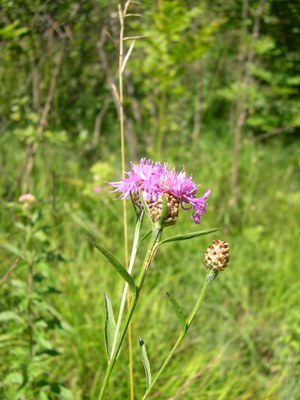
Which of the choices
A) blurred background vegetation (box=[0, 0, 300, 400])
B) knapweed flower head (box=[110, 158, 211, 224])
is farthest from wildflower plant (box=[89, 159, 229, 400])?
blurred background vegetation (box=[0, 0, 300, 400])

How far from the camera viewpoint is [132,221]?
2.46 meters

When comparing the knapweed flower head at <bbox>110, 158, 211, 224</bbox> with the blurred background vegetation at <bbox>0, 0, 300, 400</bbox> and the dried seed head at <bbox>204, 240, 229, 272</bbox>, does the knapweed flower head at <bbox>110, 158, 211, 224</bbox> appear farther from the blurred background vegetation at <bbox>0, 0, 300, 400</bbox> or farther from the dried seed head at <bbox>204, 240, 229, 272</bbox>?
the blurred background vegetation at <bbox>0, 0, 300, 400</bbox>

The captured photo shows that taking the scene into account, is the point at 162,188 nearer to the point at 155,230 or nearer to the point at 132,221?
the point at 155,230

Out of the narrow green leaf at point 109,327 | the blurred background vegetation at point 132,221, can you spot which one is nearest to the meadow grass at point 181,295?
the blurred background vegetation at point 132,221

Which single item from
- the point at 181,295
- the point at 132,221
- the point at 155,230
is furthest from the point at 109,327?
the point at 132,221

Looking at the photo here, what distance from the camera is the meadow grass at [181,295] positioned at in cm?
152

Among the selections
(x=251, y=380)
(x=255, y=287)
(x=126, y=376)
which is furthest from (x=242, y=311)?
(x=126, y=376)

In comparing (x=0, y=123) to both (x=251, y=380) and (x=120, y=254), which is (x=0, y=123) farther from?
(x=251, y=380)

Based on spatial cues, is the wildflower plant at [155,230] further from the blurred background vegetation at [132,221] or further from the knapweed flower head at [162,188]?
the blurred background vegetation at [132,221]

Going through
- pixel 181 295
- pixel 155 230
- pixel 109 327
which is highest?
pixel 155 230

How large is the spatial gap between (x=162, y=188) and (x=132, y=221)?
167 cm

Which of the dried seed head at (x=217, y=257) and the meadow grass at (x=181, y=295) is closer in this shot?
the dried seed head at (x=217, y=257)

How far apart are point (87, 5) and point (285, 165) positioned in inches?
64.7

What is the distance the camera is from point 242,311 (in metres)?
2.07
